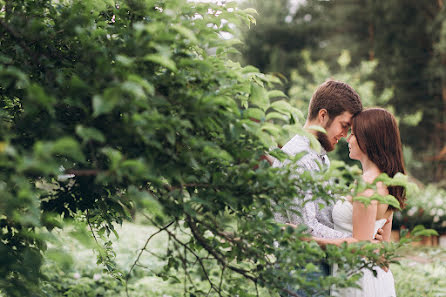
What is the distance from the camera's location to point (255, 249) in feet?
5.59

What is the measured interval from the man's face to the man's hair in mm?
30

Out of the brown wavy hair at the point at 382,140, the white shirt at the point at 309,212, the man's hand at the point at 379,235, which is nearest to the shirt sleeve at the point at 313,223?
the white shirt at the point at 309,212

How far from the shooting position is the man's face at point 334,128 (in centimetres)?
277

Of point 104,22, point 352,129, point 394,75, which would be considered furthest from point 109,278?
point 394,75

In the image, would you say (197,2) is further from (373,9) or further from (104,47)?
(373,9)

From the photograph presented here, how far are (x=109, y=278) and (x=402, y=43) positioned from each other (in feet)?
65.9

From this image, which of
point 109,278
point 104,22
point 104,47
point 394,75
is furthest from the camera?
point 394,75

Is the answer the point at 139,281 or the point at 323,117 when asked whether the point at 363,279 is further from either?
the point at 139,281

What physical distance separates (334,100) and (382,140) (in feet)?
1.39

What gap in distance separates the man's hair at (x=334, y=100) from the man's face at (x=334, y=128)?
0.10 ft

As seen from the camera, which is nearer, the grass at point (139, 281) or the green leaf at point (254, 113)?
the green leaf at point (254, 113)

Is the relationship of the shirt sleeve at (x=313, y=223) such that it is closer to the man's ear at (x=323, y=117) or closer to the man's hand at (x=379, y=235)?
the man's hand at (x=379, y=235)

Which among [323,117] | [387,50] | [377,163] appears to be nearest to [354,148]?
[377,163]

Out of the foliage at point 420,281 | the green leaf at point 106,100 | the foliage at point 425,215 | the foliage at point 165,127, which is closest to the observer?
the green leaf at point 106,100
